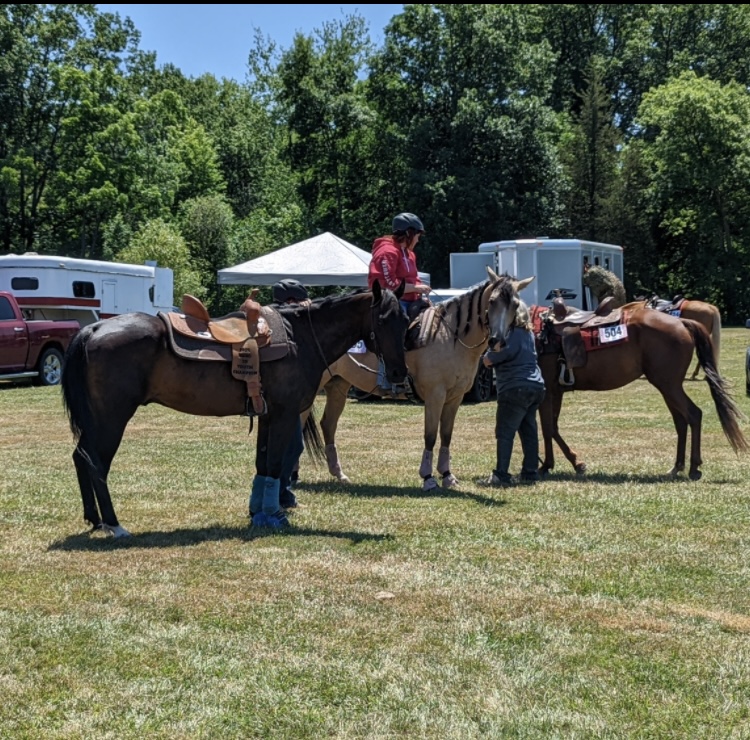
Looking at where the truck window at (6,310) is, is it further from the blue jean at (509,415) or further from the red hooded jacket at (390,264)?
the blue jean at (509,415)

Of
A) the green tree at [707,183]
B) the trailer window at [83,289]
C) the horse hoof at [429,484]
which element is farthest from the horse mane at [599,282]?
the green tree at [707,183]

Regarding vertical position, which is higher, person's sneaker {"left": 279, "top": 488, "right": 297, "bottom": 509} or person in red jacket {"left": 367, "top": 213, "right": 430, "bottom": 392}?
person in red jacket {"left": 367, "top": 213, "right": 430, "bottom": 392}

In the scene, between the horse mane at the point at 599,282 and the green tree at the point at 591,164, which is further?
the green tree at the point at 591,164

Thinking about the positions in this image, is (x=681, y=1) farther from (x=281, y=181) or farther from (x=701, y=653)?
(x=701, y=653)

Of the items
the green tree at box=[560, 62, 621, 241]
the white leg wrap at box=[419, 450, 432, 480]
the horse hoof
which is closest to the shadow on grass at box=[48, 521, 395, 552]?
the horse hoof

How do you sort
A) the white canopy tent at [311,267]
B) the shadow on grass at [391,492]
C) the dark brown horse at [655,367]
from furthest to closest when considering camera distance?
1. the white canopy tent at [311,267]
2. the dark brown horse at [655,367]
3. the shadow on grass at [391,492]

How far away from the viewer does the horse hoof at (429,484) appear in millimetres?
10148

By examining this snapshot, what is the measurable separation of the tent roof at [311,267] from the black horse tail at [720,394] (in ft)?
35.9

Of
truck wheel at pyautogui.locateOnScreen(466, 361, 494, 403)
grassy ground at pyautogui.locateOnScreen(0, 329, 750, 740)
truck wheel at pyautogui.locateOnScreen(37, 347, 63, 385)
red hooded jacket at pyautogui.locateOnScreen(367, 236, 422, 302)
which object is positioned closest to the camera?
grassy ground at pyautogui.locateOnScreen(0, 329, 750, 740)

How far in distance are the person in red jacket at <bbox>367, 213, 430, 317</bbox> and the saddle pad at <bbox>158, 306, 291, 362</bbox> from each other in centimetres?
167

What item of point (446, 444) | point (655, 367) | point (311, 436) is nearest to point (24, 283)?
point (311, 436)

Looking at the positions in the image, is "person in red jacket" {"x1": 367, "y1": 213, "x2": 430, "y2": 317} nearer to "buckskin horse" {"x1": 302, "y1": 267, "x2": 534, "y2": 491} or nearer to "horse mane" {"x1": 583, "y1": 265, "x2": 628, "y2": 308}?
"buckskin horse" {"x1": 302, "y1": 267, "x2": 534, "y2": 491}

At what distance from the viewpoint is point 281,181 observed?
5700cm

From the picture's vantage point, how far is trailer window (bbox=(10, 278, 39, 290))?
26469 mm
